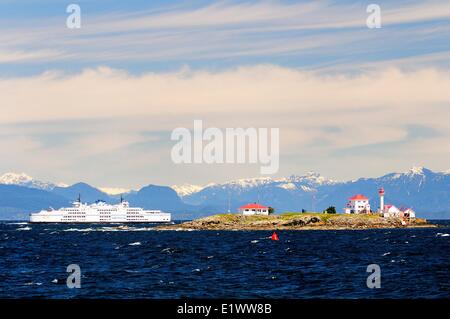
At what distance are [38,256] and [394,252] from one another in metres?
55.7

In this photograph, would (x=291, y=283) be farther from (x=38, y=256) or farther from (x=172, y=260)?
(x=38, y=256)

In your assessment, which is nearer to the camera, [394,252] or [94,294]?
[94,294]

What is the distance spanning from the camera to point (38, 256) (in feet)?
354
